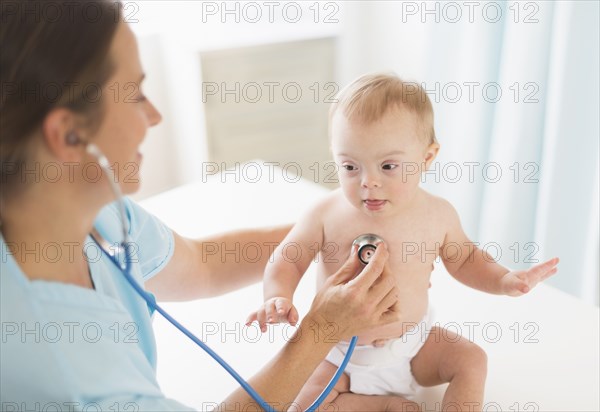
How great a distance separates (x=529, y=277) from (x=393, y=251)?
0.23m

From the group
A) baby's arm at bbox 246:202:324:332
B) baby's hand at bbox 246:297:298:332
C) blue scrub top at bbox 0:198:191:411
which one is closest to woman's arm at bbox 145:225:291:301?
baby's arm at bbox 246:202:324:332

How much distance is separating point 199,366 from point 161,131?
5.59ft

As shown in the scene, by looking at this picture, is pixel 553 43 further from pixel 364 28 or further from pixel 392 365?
pixel 364 28

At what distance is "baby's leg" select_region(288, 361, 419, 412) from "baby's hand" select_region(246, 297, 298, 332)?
0.69ft

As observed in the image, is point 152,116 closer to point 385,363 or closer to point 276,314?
point 276,314

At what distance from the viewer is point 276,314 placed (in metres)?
0.97

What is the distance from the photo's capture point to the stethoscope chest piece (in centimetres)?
102

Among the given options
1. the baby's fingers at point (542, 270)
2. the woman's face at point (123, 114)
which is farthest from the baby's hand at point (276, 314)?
the baby's fingers at point (542, 270)

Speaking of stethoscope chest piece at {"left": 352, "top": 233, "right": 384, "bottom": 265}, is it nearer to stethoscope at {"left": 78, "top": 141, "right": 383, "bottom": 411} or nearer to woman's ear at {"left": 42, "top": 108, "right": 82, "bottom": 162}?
stethoscope at {"left": 78, "top": 141, "right": 383, "bottom": 411}

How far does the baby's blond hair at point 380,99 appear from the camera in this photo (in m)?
0.98

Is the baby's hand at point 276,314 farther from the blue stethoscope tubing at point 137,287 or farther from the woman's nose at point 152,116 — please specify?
the woman's nose at point 152,116

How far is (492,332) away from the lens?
1.35 metres

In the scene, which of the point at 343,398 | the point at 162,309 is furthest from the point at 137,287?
the point at 343,398

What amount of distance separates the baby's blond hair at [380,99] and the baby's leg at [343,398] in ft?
1.55
